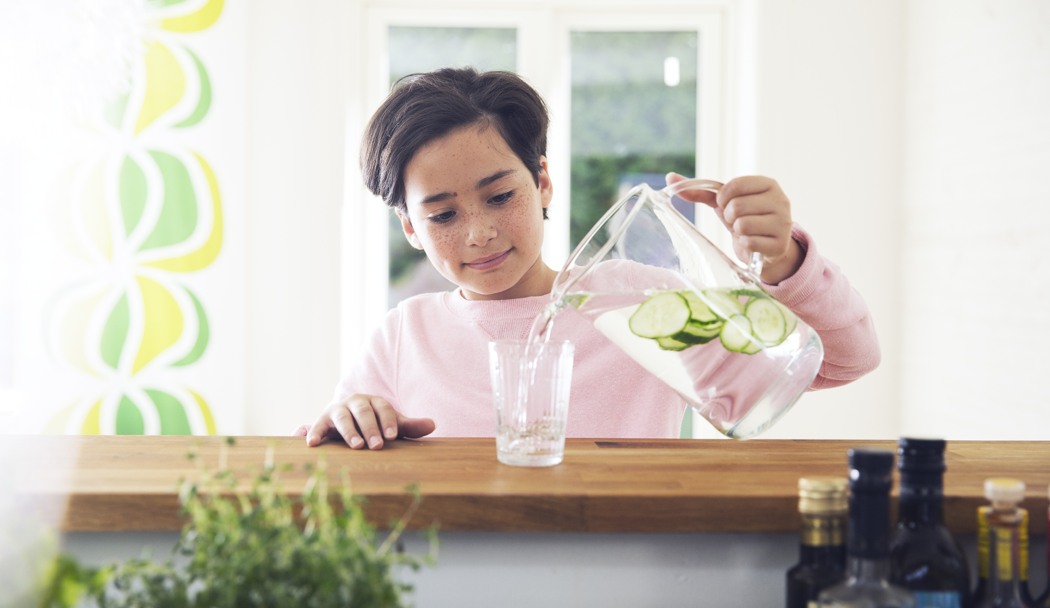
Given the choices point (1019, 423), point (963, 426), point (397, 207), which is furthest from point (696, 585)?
point (963, 426)

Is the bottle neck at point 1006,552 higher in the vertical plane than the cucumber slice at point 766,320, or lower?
lower

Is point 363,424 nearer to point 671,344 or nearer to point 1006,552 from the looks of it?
point 671,344

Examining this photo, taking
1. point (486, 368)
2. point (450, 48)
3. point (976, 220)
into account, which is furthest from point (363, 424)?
point (450, 48)

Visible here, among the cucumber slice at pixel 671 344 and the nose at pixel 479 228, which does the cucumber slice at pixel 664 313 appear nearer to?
the cucumber slice at pixel 671 344

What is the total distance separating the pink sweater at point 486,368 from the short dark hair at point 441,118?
0.23 meters

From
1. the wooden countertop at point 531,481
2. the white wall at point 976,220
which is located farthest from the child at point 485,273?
the white wall at point 976,220

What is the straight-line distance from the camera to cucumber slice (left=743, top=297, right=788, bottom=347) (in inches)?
33.9

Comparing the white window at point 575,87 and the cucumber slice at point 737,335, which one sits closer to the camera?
the cucumber slice at point 737,335

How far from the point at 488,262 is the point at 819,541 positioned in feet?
2.73

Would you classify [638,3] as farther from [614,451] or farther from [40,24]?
[614,451]

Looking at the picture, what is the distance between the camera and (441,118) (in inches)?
56.2

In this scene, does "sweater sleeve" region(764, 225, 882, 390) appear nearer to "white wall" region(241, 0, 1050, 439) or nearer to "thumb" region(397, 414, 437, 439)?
"thumb" region(397, 414, 437, 439)

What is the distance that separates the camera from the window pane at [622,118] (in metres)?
3.77

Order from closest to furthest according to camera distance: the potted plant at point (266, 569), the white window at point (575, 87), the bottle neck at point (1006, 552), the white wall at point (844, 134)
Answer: the potted plant at point (266, 569) < the bottle neck at point (1006, 552) < the white wall at point (844, 134) < the white window at point (575, 87)
